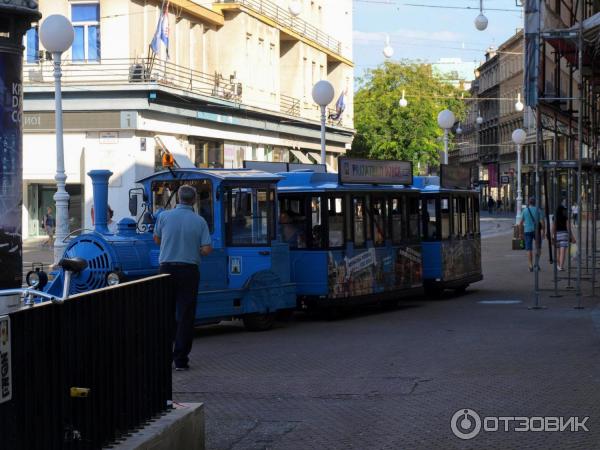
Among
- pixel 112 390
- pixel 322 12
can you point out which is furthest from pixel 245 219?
pixel 322 12

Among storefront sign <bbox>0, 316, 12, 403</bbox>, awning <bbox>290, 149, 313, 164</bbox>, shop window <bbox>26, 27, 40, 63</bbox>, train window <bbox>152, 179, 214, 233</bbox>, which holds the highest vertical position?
shop window <bbox>26, 27, 40, 63</bbox>

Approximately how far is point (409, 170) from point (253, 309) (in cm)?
633

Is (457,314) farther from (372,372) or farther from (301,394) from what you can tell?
(301,394)

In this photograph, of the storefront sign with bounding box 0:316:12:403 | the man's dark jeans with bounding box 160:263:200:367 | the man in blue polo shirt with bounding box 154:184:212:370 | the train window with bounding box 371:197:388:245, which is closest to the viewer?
the storefront sign with bounding box 0:316:12:403

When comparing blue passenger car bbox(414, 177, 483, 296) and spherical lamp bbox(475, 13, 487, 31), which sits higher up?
spherical lamp bbox(475, 13, 487, 31)

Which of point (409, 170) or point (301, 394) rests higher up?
point (409, 170)

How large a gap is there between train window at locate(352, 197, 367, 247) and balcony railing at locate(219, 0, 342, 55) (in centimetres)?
2537

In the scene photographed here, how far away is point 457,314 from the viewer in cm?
1833

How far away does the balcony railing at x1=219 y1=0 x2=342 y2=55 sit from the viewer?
4450 cm

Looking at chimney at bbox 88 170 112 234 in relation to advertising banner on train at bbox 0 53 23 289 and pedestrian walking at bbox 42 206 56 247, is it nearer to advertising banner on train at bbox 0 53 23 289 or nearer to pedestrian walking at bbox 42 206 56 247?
Answer: advertising banner on train at bbox 0 53 23 289

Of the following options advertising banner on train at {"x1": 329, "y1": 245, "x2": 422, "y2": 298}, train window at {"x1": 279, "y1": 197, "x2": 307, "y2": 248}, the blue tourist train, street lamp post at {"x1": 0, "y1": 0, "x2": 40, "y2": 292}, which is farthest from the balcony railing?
street lamp post at {"x1": 0, "y1": 0, "x2": 40, "y2": 292}

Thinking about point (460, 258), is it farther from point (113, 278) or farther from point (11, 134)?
point (11, 134)

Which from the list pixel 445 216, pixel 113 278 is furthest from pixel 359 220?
A: pixel 113 278

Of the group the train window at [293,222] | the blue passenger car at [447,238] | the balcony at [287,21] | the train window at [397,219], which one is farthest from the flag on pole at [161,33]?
the train window at [293,222]
